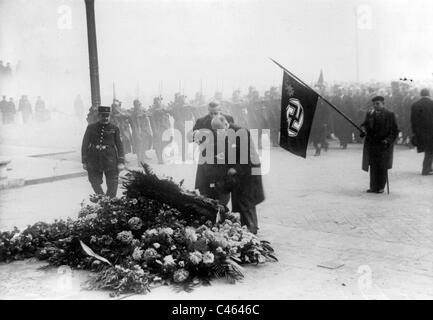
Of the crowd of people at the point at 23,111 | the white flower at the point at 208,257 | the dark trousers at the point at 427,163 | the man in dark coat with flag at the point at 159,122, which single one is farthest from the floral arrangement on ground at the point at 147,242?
the crowd of people at the point at 23,111

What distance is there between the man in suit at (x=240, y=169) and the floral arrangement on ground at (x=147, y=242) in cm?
50

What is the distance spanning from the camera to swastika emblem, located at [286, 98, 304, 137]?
6645mm

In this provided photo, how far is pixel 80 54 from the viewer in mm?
26484

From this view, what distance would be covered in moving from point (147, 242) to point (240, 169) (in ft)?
5.84

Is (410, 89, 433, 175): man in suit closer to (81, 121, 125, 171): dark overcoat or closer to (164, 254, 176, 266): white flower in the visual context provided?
(81, 121, 125, 171): dark overcoat

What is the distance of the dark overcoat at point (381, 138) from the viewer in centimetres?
1073

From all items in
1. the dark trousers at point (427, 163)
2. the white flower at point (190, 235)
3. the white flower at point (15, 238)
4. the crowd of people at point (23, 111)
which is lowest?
the crowd of people at point (23, 111)

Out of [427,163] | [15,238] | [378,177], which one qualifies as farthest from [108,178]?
[427,163]

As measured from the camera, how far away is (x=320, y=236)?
7480 millimetres

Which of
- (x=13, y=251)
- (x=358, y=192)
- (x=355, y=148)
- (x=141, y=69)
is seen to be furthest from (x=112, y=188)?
(x=141, y=69)

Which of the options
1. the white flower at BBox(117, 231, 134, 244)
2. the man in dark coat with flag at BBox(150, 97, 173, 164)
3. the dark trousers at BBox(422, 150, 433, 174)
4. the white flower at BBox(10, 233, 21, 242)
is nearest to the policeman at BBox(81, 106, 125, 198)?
the white flower at BBox(10, 233, 21, 242)

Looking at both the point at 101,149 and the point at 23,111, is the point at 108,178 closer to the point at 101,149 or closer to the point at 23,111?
the point at 101,149

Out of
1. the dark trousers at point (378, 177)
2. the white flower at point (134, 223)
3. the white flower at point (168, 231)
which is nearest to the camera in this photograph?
the white flower at point (168, 231)

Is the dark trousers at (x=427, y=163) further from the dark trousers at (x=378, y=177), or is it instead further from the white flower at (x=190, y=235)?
the white flower at (x=190, y=235)
